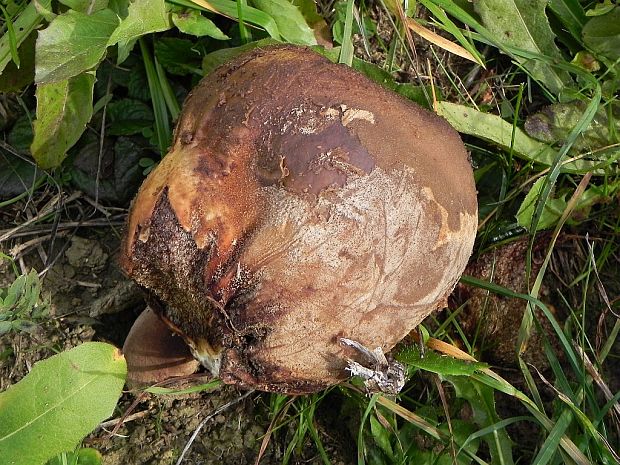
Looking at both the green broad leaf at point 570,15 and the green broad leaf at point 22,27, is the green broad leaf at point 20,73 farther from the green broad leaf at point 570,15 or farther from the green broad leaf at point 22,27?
the green broad leaf at point 570,15

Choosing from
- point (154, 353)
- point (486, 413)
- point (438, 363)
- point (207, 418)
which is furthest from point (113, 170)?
point (486, 413)

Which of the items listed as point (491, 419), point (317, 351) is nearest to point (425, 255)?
point (317, 351)

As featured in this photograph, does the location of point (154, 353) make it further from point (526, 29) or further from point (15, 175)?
point (526, 29)

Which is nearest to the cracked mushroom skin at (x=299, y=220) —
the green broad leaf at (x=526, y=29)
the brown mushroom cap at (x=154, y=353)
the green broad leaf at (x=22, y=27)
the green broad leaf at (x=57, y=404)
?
the green broad leaf at (x=57, y=404)

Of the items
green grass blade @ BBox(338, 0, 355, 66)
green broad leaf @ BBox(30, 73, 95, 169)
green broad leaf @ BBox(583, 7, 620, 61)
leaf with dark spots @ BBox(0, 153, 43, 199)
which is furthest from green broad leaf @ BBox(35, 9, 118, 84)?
green broad leaf @ BBox(583, 7, 620, 61)

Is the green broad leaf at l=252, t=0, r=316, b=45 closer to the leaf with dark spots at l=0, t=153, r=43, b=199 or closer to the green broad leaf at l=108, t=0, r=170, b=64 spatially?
the green broad leaf at l=108, t=0, r=170, b=64
